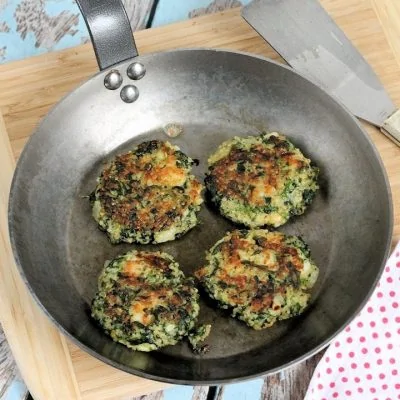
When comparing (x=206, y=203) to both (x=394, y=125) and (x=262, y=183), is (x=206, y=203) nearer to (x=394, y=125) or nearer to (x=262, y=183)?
(x=262, y=183)

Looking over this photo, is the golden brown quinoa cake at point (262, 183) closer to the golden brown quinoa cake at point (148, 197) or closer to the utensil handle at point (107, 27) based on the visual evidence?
the golden brown quinoa cake at point (148, 197)

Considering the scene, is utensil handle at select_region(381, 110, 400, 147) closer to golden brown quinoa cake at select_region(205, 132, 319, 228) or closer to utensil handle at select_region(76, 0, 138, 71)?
golden brown quinoa cake at select_region(205, 132, 319, 228)

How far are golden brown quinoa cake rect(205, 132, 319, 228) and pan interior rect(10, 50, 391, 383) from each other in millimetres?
67

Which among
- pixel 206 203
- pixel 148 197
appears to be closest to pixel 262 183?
pixel 206 203

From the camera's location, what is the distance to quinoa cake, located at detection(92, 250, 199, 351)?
2.17 m

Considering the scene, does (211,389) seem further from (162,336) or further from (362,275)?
(362,275)

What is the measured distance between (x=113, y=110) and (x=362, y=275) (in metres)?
0.91

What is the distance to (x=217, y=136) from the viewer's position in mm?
2557

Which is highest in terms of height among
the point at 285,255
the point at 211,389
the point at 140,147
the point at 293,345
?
the point at 140,147

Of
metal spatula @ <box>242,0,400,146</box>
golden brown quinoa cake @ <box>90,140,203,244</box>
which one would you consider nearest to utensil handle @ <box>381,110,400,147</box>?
metal spatula @ <box>242,0,400,146</box>

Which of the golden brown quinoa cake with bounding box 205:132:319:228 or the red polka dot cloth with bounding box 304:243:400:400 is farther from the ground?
the golden brown quinoa cake with bounding box 205:132:319:228

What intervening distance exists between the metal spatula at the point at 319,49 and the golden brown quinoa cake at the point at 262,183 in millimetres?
278

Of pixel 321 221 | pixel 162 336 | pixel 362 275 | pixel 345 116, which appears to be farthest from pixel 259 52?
pixel 162 336

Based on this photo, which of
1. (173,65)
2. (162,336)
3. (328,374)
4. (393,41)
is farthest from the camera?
(393,41)
